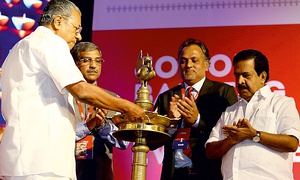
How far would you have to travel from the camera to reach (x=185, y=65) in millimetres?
3582

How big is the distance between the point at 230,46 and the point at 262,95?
3.85ft

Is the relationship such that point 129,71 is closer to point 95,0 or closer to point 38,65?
point 95,0

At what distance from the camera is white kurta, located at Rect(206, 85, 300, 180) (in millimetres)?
2965

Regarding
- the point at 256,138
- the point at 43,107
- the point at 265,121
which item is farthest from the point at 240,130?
the point at 43,107

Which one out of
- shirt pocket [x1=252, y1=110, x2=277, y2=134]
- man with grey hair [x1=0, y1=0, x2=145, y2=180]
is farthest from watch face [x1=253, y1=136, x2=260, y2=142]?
man with grey hair [x1=0, y1=0, x2=145, y2=180]

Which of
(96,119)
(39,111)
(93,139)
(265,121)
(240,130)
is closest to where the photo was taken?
(39,111)

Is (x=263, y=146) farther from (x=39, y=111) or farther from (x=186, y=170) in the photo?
(x=39, y=111)

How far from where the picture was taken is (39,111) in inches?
96.4

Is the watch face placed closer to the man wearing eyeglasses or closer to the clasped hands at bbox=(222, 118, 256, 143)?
the clasped hands at bbox=(222, 118, 256, 143)

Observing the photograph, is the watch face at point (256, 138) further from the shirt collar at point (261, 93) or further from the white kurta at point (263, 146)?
the shirt collar at point (261, 93)

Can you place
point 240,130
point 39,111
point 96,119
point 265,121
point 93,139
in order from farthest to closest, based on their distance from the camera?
1. point 93,139
2. point 96,119
3. point 265,121
4. point 240,130
5. point 39,111

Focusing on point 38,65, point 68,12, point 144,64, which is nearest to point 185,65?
point 144,64

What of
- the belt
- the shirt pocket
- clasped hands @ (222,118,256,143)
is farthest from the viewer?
the belt

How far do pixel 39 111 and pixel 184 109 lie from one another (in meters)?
1.03
